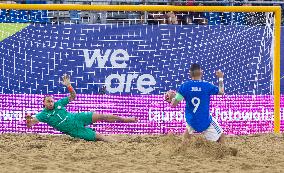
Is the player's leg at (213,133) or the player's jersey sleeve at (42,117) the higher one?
the player's jersey sleeve at (42,117)

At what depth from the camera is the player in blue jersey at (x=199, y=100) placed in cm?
1135

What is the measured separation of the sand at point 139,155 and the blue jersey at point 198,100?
11.2 inches

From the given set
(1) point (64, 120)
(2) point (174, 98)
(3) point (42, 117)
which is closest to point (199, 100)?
(2) point (174, 98)

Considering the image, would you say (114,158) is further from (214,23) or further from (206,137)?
(214,23)

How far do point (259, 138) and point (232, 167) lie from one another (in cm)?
393

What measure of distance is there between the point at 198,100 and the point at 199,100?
2cm

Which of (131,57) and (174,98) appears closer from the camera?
(174,98)

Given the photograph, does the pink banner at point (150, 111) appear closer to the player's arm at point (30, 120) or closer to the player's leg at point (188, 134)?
the player's arm at point (30, 120)

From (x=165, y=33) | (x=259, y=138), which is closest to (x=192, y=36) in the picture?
(x=165, y=33)

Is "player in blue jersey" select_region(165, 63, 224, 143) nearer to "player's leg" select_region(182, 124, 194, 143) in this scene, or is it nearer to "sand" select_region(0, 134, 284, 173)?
"player's leg" select_region(182, 124, 194, 143)

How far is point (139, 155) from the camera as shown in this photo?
1091 cm

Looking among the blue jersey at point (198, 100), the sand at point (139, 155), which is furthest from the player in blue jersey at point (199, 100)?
the sand at point (139, 155)

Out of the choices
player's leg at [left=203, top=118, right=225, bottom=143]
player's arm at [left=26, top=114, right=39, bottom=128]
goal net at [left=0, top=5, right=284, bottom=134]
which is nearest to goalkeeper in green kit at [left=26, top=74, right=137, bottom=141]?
player's arm at [left=26, top=114, right=39, bottom=128]

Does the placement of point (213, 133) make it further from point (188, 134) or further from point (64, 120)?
point (64, 120)
